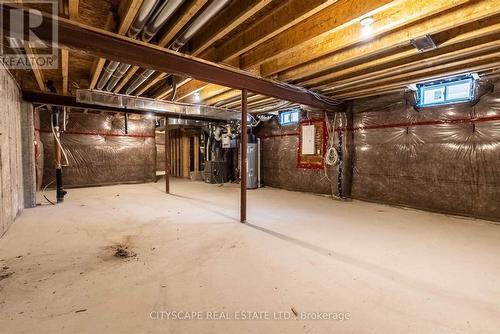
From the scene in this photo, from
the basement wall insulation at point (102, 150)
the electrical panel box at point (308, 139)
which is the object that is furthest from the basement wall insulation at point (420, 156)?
the basement wall insulation at point (102, 150)

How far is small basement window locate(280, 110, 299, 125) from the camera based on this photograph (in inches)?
245

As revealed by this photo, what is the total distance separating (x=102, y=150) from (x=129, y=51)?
224 inches

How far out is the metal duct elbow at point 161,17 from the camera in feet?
6.19

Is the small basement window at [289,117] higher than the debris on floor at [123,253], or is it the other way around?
the small basement window at [289,117]

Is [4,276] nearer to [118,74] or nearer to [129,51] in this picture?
[129,51]

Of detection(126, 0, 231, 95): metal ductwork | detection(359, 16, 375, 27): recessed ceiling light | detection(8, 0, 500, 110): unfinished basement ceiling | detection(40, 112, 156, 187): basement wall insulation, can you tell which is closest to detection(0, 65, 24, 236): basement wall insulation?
detection(8, 0, 500, 110): unfinished basement ceiling

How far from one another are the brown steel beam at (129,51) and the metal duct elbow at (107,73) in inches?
32.6

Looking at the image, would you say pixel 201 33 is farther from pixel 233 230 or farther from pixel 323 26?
pixel 233 230

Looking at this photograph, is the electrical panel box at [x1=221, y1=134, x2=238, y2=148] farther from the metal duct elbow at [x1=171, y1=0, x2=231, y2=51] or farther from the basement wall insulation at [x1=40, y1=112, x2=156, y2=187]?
the metal duct elbow at [x1=171, y1=0, x2=231, y2=51]

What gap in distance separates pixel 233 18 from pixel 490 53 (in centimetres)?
297

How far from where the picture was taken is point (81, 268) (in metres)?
2.05

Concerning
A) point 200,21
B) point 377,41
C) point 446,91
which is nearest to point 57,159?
point 200,21

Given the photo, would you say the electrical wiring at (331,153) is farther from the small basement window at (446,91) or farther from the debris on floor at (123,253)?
the debris on floor at (123,253)

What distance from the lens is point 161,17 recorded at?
2.07 m
